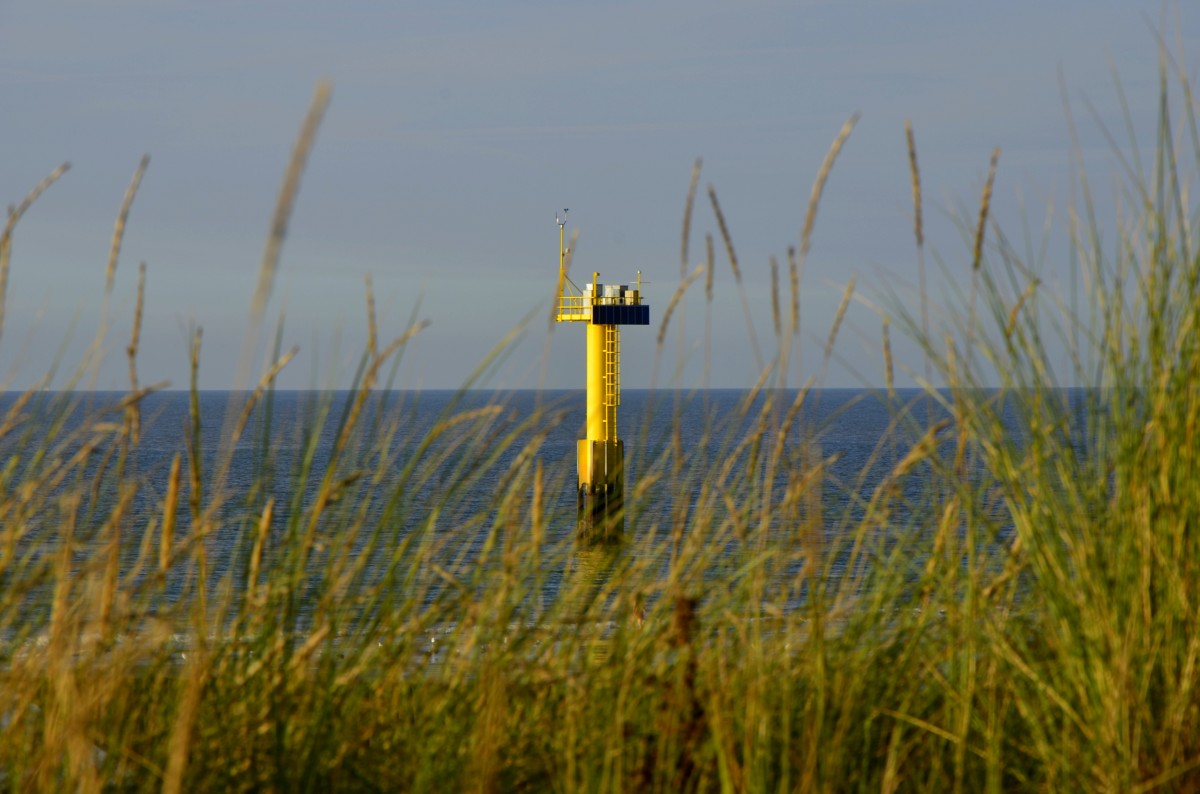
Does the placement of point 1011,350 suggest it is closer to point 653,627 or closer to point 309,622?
point 653,627

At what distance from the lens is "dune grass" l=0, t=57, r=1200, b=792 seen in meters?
1.70

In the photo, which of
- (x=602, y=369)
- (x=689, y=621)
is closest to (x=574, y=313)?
(x=602, y=369)

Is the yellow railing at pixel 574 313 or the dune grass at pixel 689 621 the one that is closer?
the dune grass at pixel 689 621

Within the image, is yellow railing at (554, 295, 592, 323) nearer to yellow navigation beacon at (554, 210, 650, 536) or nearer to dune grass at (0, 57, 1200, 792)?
yellow navigation beacon at (554, 210, 650, 536)

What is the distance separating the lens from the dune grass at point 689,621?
1.70 meters

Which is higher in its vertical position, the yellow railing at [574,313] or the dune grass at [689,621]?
the yellow railing at [574,313]

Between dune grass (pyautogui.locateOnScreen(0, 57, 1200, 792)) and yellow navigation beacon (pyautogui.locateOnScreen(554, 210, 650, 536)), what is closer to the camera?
dune grass (pyautogui.locateOnScreen(0, 57, 1200, 792))

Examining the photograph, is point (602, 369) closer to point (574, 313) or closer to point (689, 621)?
point (574, 313)

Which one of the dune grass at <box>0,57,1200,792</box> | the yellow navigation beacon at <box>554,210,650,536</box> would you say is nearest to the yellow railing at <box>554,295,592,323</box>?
the yellow navigation beacon at <box>554,210,650,536</box>

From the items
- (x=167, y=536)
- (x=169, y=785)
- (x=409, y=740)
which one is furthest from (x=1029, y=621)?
(x=169, y=785)

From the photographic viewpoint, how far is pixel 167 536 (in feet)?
5.80

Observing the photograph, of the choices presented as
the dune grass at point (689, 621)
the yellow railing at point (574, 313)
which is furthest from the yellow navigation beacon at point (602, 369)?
the dune grass at point (689, 621)

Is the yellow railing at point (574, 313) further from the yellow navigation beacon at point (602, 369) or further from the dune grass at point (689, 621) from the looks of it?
the dune grass at point (689, 621)

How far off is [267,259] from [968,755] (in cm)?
151
